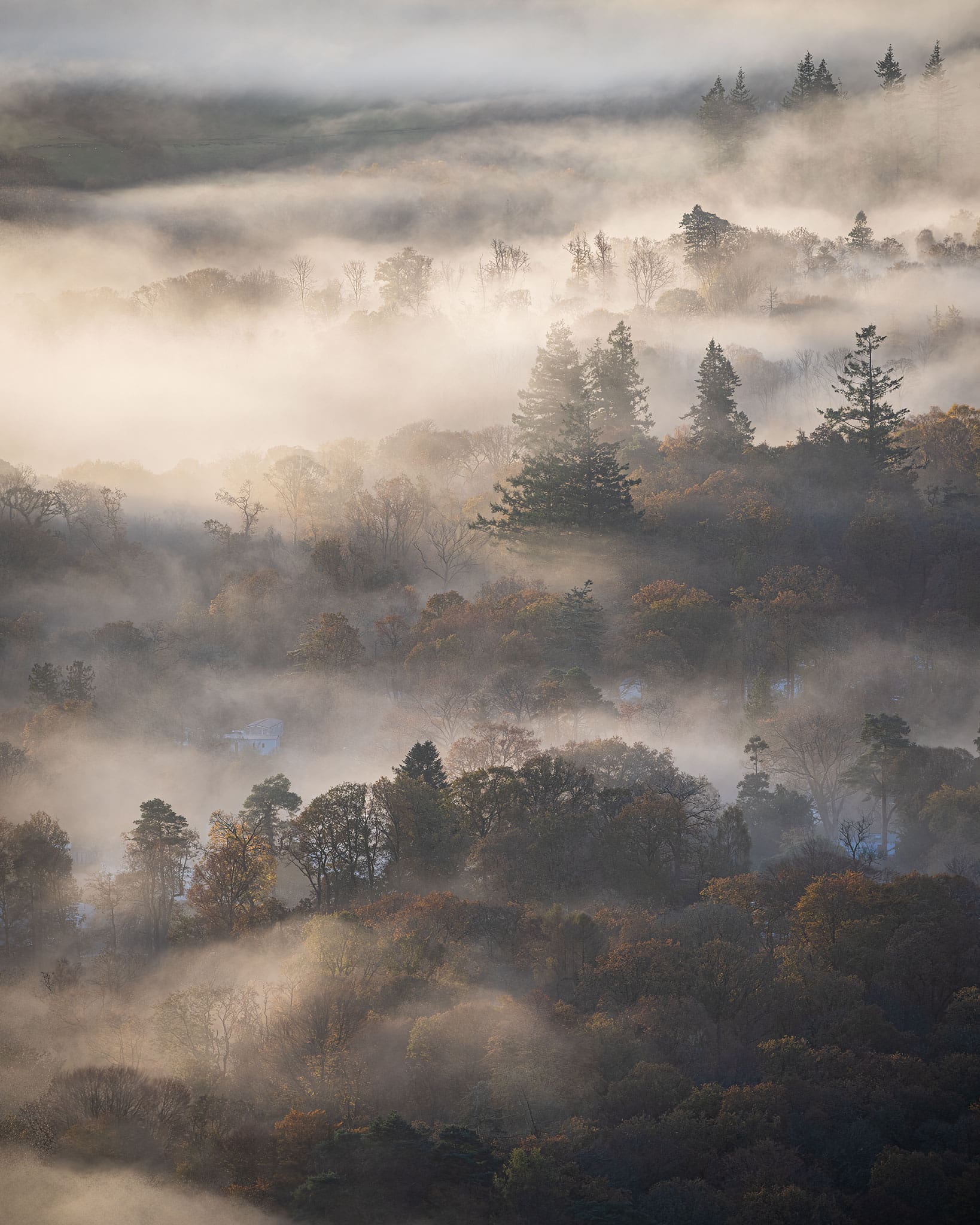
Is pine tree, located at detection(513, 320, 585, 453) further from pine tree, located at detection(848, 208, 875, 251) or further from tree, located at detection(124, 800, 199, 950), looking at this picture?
pine tree, located at detection(848, 208, 875, 251)

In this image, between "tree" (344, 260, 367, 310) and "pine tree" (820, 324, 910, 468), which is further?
"tree" (344, 260, 367, 310)

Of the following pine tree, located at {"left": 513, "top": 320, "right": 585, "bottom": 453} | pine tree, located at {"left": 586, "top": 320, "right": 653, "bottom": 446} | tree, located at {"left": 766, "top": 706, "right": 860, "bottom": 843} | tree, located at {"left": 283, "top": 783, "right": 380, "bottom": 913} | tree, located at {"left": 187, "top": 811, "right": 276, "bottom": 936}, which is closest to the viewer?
tree, located at {"left": 187, "top": 811, "right": 276, "bottom": 936}

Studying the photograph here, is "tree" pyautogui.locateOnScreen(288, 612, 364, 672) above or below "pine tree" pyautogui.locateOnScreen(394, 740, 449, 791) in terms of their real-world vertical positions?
above

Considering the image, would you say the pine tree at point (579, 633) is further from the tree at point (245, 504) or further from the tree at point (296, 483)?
the tree at point (245, 504)

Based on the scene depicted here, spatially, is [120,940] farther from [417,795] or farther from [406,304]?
[406,304]

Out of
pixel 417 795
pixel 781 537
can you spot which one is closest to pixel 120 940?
pixel 417 795

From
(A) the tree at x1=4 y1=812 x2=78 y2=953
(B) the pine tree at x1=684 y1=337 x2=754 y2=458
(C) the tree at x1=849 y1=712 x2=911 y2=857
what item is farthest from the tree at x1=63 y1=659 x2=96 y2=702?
(C) the tree at x1=849 y1=712 x2=911 y2=857

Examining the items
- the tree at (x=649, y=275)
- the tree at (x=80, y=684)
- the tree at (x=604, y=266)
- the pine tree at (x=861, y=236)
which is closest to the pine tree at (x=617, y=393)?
the tree at (x=649, y=275)

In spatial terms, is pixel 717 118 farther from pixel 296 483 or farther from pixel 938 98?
Answer: pixel 296 483

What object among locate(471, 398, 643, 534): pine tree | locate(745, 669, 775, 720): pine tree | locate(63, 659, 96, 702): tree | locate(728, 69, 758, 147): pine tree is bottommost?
locate(745, 669, 775, 720): pine tree
